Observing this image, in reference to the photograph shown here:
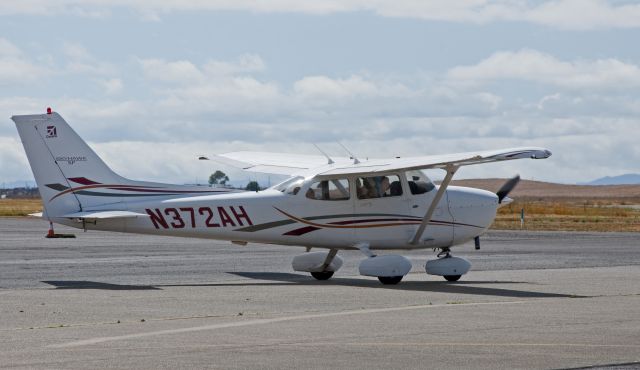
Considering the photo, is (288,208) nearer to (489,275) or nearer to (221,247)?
(489,275)

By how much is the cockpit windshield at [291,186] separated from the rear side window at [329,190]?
0.22 meters

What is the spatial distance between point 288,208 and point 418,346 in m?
9.38

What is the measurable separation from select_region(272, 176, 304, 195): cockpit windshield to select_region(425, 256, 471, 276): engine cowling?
2734mm

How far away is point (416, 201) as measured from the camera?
71.1 feet

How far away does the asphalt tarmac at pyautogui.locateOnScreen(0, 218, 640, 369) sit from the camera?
11.2 meters

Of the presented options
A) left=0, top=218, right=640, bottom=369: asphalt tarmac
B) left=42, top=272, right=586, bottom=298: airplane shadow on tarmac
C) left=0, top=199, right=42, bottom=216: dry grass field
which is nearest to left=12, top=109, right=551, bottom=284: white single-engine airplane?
left=42, top=272, right=586, bottom=298: airplane shadow on tarmac

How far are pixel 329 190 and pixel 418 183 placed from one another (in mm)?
1673

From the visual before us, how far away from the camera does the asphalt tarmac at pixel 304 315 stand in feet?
36.7

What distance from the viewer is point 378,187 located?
2152 cm

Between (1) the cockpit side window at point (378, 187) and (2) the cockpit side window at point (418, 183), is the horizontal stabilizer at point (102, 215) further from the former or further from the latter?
(2) the cockpit side window at point (418, 183)

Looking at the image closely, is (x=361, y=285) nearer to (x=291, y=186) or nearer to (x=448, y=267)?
(x=448, y=267)

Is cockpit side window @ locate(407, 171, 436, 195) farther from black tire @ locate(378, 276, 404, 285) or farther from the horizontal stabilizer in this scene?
the horizontal stabilizer

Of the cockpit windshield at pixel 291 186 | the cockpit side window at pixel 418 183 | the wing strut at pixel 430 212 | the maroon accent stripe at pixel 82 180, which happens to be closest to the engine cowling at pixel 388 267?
the wing strut at pixel 430 212

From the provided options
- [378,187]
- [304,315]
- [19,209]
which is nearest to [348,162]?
[378,187]
